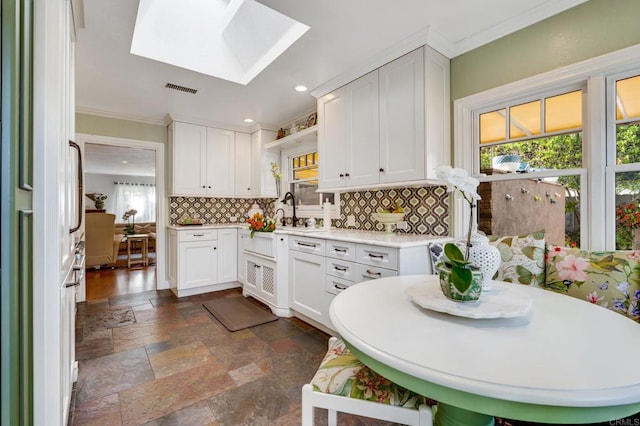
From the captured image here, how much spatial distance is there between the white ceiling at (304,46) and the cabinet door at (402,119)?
15 cm

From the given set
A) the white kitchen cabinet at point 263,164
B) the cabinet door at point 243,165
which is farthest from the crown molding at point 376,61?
the cabinet door at point 243,165

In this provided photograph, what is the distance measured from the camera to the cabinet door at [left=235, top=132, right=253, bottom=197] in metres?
4.64

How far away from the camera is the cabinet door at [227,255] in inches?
165

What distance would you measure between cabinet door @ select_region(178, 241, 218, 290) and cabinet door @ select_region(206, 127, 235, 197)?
0.84 metres

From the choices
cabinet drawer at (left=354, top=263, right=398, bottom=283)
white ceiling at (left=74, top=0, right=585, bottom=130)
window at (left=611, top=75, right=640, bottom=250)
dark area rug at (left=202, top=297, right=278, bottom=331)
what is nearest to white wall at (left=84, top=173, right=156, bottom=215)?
white ceiling at (left=74, top=0, right=585, bottom=130)

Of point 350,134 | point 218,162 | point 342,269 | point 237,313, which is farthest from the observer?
point 218,162

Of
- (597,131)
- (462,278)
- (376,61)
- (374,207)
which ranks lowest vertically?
(462,278)

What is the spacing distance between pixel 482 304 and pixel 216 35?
3.14 metres

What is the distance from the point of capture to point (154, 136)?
169 inches

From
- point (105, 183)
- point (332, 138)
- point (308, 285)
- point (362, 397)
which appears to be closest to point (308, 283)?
point (308, 285)

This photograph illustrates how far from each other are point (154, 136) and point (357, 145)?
3.14 meters

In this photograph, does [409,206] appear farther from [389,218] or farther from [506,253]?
[506,253]

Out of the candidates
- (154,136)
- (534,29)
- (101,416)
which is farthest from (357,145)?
(154,136)

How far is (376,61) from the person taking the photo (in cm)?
258
